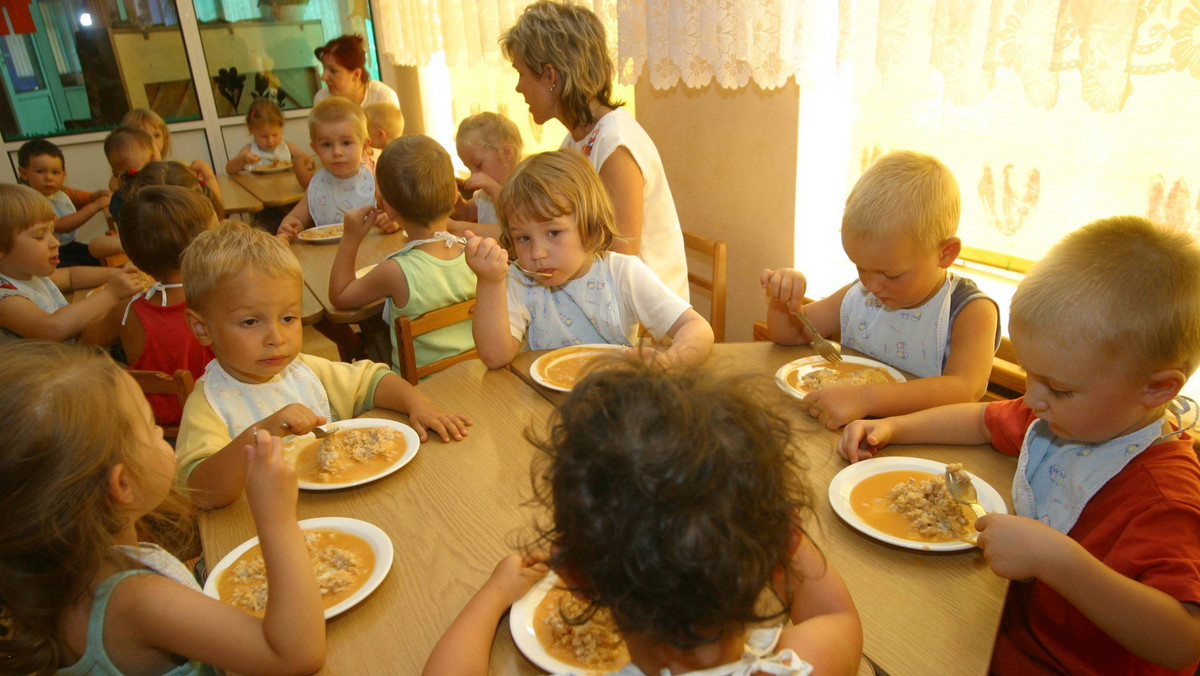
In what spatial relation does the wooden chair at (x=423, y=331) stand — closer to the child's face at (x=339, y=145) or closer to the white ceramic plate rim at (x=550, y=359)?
the white ceramic plate rim at (x=550, y=359)

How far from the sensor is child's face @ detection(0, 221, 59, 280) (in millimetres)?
2744

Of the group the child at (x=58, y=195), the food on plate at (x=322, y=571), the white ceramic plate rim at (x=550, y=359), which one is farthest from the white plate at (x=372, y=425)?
the child at (x=58, y=195)

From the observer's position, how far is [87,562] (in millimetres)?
976

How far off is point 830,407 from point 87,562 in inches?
51.3

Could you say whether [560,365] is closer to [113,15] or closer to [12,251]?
[12,251]

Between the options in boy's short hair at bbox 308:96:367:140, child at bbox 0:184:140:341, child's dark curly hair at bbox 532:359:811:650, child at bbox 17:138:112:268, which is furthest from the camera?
child at bbox 17:138:112:268

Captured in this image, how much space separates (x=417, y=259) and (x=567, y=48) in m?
0.87

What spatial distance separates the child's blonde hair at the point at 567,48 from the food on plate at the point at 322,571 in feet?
5.66

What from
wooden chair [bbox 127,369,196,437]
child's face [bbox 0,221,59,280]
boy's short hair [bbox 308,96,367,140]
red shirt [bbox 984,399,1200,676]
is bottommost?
red shirt [bbox 984,399,1200,676]

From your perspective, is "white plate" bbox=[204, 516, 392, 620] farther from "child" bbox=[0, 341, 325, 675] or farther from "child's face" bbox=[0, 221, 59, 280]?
"child's face" bbox=[0, 221, 59, 280]

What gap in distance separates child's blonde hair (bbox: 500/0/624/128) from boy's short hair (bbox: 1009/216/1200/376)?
168cm

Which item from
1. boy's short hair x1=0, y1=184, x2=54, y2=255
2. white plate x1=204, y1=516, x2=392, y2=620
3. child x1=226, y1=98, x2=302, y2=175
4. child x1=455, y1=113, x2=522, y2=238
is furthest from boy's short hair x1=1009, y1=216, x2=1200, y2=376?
child x1=226, y1=98, x2=302, y2=175

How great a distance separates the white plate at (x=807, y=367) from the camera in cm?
167

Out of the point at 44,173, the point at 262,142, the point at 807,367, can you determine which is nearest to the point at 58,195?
the point at 44,173
